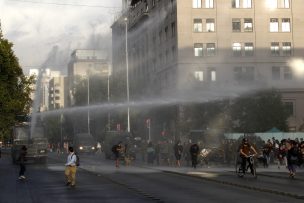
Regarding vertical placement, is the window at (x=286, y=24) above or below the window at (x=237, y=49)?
above

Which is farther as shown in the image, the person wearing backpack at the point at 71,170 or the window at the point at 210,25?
the window at the point at 210,25

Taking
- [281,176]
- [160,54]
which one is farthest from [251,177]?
[160,54]

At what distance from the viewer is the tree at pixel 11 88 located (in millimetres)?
54344

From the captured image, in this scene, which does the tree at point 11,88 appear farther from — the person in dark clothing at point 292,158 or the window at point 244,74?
the person in dark clothing at point 292,158

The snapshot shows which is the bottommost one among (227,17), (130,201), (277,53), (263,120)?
(130,201)

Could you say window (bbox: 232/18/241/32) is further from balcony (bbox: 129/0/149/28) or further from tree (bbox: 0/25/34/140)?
tree (bbox: 0/25/34/140)

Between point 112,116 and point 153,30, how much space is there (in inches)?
627

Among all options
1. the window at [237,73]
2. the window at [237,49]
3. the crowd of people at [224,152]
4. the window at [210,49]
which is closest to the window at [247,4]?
the window at [237,49]

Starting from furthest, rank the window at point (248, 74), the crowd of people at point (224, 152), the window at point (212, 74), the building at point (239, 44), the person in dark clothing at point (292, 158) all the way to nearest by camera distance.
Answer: the window at point (248, 74)
the window at point (212, 74)
the building at point (239, 44)
the crowd of people at point (224, 152)
the person in dark clothing at point (292, 158)

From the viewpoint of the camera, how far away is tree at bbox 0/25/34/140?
178ft

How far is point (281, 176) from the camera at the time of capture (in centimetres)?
2756

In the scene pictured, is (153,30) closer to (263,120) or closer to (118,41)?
(118,41)

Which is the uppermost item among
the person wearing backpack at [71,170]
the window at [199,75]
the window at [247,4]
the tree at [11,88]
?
the window at [247,4]

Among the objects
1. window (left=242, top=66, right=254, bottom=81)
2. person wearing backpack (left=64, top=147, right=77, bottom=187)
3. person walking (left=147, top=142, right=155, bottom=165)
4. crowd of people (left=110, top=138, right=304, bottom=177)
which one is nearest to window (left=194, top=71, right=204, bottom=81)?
window (left=242, top=66, right=254, bottom=81)
